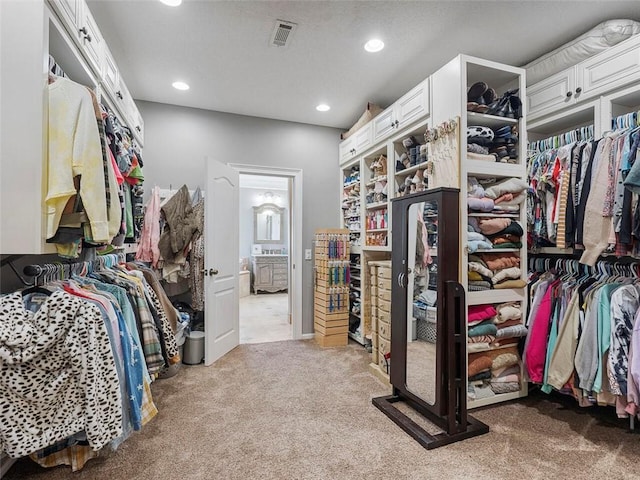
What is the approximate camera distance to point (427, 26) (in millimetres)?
2393

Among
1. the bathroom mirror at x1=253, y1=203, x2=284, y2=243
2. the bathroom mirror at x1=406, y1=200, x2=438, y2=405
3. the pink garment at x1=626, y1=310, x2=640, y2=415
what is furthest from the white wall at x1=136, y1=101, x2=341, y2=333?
the bathroom mirror at x1=253, y1=203, x2=284, y2=243

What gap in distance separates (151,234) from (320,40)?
7.84ft

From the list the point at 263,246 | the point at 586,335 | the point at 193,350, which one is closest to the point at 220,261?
the point at 193,350

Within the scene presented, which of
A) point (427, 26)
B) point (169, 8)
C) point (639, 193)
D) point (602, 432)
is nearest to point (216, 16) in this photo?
point (169, 8)

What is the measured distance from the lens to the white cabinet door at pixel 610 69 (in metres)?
2.11

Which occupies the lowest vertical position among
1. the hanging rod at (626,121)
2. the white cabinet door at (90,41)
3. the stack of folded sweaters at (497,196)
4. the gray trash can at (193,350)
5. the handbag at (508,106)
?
the gray trash can at (193,350)

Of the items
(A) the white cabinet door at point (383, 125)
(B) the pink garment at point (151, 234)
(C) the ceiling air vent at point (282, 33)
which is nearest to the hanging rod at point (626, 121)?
(A) the white cabinet door at point (383, 125)

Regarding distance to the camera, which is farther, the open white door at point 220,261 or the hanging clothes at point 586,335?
the open white door at point 220,261

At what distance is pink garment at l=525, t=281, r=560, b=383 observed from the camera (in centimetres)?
230

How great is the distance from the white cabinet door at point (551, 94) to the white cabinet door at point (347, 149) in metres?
1.86

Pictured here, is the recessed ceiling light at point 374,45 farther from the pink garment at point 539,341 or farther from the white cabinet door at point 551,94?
the pink garment at point 539,341

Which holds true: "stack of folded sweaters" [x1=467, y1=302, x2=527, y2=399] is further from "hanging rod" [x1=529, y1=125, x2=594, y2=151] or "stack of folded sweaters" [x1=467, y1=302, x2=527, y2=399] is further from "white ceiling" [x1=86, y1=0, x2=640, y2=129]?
"white ceiling" [x1=86, y1=0, x2=640, y2=129]

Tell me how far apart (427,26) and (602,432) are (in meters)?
2.91

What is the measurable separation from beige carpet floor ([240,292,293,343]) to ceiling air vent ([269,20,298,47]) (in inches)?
125
